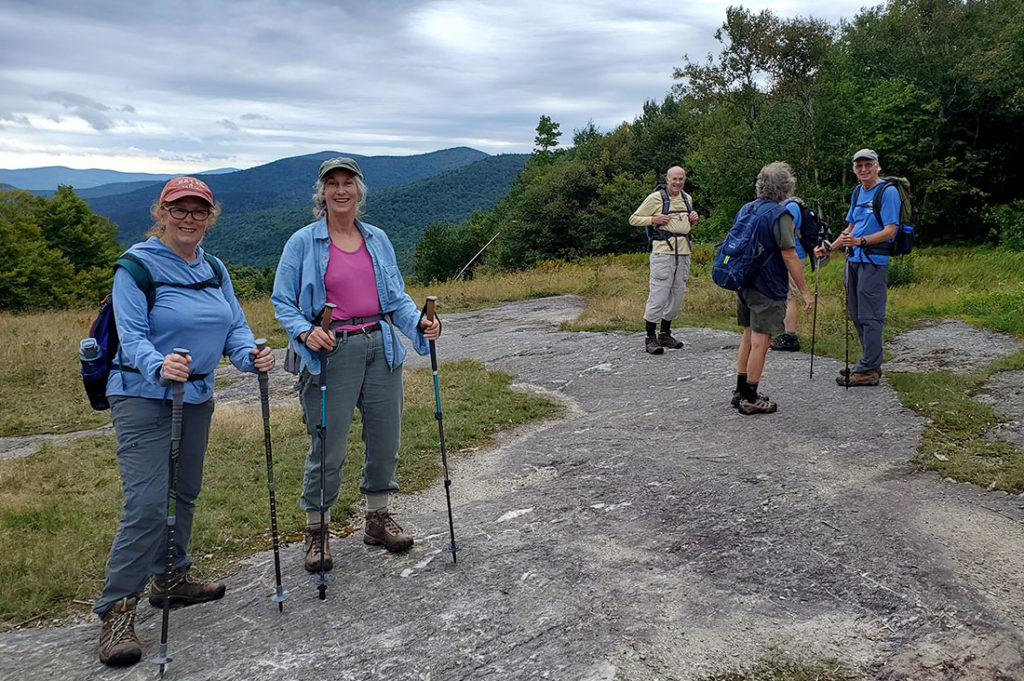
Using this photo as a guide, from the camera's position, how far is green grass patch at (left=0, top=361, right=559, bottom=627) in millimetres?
4293

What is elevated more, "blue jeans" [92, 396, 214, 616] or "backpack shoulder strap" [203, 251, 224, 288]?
"backpack shoulder strap" [203, 251, 224, 288]

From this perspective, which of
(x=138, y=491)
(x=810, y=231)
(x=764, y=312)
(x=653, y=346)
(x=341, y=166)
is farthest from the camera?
(x=653, y=346)

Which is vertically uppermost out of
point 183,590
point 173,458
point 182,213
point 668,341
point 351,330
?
point 182,213

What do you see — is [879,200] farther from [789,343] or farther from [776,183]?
[789,343]

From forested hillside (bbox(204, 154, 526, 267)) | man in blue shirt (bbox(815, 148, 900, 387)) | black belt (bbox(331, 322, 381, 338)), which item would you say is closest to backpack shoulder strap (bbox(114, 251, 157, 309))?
black belt (bbox(331, 322, 381, 338))

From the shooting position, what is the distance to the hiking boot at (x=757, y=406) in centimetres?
669

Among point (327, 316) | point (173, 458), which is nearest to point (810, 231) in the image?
point (327, 316)

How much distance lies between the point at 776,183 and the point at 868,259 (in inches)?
55.3

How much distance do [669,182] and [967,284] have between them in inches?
395

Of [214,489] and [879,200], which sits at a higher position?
[879,200]

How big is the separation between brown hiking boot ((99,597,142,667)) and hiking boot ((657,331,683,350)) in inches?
300

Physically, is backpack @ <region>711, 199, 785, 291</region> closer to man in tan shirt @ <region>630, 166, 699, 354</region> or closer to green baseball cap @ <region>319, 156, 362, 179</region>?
man in tan shirt @ <region>630, 166, 699, 354</region>

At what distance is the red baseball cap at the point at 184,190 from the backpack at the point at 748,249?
4.46m

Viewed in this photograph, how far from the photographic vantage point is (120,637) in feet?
10.8
